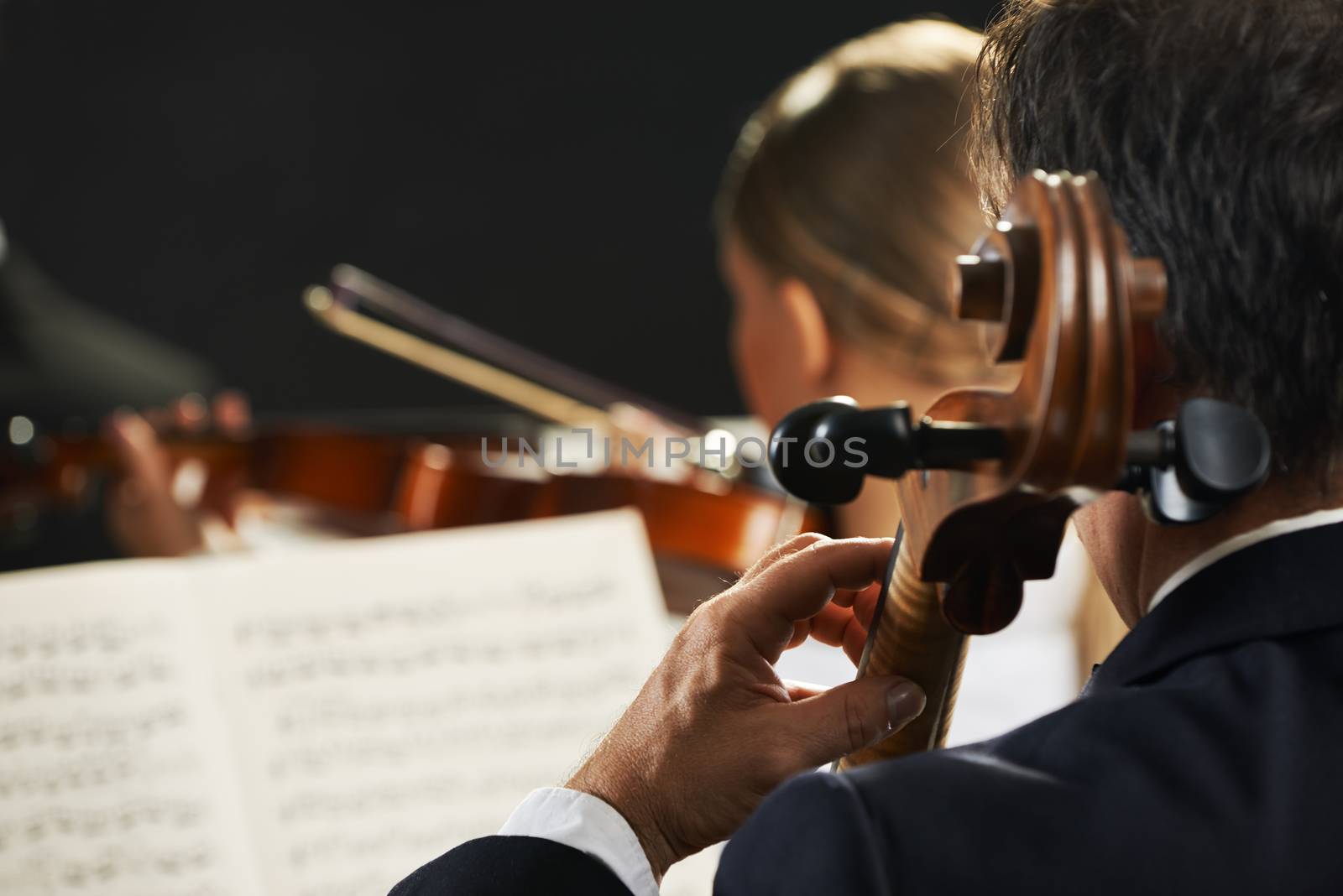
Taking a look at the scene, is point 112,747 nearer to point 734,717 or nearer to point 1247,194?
point 734,717

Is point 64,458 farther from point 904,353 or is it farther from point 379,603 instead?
point 904,353

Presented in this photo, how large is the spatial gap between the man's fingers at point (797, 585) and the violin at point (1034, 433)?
0.22ft

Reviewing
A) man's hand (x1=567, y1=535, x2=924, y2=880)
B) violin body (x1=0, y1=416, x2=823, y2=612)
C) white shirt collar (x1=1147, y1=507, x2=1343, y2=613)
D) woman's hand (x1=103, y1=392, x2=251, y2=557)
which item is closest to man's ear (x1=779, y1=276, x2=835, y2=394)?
violin body (x1=0, y1=416, x2=823, y2=612)

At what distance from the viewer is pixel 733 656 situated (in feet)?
1.77

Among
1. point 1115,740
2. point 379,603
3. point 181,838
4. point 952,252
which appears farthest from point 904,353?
point 1115,740

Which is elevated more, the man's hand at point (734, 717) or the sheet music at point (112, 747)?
the man's hand at point (734, 717)

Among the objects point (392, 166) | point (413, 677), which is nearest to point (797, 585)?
point (413, 677)

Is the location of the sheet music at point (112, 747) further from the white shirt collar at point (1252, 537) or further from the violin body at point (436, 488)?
the white shirt collar at point (1252, 537)

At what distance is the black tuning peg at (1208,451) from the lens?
375mm

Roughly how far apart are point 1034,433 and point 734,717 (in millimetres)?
213

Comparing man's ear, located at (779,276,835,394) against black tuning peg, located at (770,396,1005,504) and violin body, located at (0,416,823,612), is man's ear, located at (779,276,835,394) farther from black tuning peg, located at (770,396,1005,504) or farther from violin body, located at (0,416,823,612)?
black tuning peg, located at (770,396,1005,504)

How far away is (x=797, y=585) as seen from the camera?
0.54m

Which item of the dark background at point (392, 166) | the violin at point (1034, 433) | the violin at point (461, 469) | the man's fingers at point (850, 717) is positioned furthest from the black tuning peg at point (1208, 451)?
the dark background at point (392, 166)

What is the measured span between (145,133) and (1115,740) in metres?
2.87
